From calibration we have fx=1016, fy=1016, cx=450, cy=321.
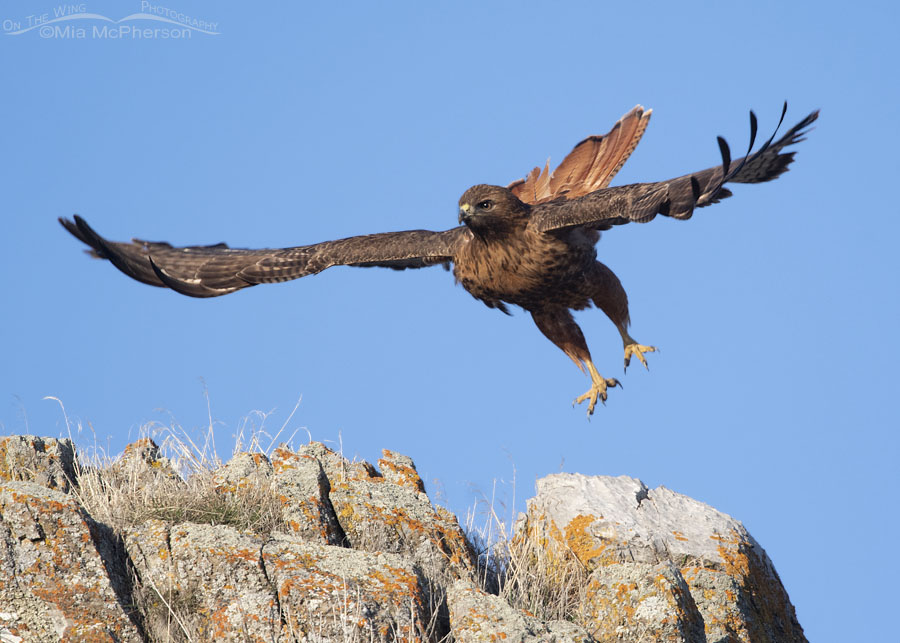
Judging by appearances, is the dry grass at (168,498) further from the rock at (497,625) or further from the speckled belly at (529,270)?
the speckled belly at (529,270)

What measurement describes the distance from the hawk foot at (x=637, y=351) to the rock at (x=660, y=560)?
2.35 m

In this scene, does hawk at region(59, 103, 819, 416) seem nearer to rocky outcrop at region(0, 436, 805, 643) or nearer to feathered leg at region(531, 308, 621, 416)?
feathered leg at region(531, 308, 621, 416)

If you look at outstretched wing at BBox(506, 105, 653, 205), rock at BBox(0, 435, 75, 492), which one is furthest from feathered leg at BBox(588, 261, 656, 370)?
rock at BBox(0, 435, 75, 492)

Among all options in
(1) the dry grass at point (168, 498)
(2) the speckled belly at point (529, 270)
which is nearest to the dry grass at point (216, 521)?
(1) the dry grass at point (168, 498)

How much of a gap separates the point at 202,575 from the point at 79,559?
2.10 ft

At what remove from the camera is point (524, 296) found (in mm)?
9102

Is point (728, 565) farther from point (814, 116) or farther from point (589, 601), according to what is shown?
point (814, 116)

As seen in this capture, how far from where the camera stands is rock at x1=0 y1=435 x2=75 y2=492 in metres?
6.69

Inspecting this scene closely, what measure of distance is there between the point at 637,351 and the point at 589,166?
1963 mm

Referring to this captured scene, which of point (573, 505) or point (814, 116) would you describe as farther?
point (814, 116)

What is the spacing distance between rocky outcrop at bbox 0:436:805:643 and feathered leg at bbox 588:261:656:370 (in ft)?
7.83

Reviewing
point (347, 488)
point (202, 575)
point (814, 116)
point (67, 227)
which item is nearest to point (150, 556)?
point (202, 575)

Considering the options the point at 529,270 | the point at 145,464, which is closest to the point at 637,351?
the point at 529,270

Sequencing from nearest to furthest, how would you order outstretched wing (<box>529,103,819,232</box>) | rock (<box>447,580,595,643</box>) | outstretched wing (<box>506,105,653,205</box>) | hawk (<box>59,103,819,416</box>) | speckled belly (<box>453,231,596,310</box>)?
rock (<box>447,580,595,643</box>), outstretched wing (<box>529,103,819,232</box>), hawk (<box>59,103,819,416</box>), speckled belly (<box>453,231,596,310</box>), outstretched wing (<box>506,105,653,205</box>)
